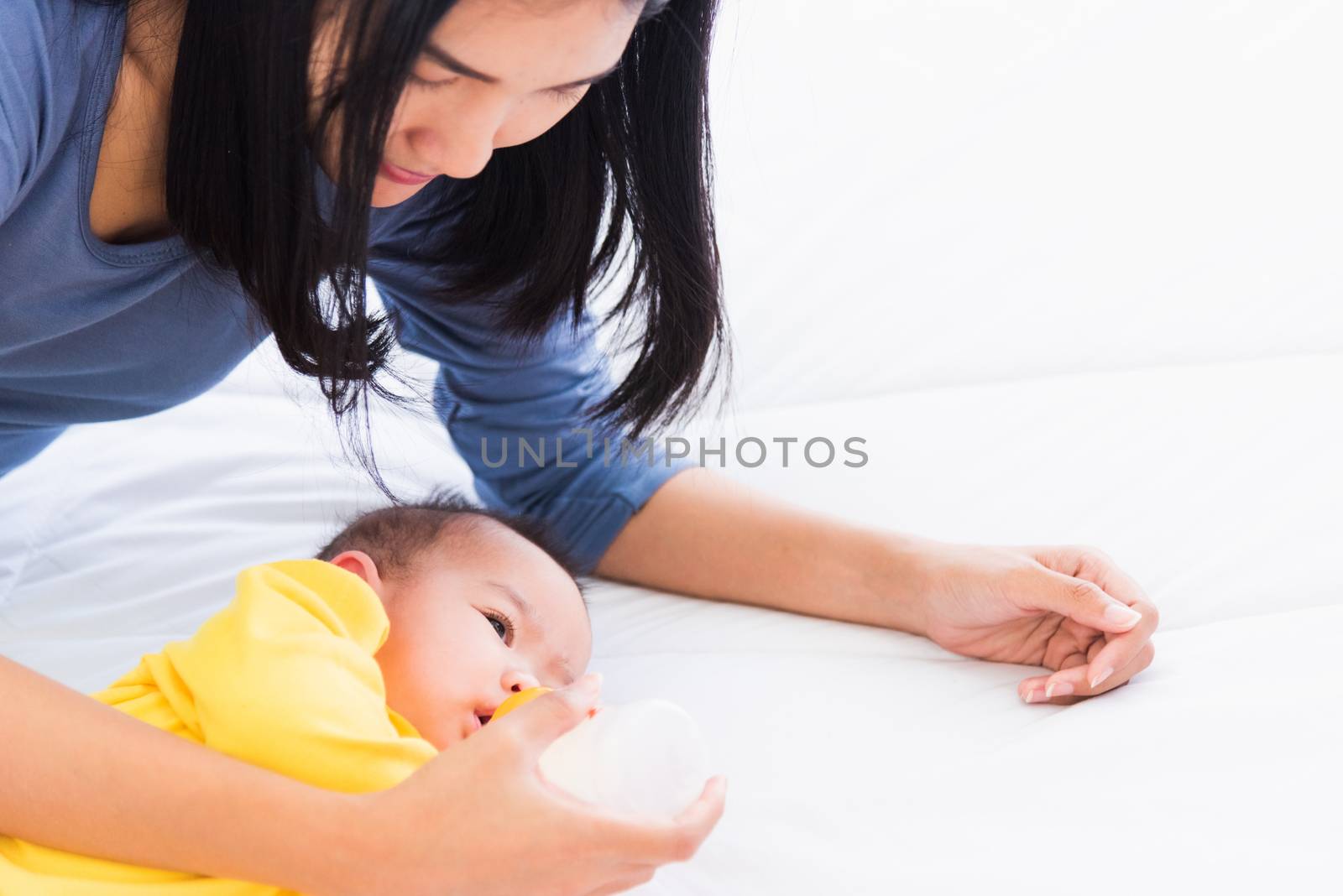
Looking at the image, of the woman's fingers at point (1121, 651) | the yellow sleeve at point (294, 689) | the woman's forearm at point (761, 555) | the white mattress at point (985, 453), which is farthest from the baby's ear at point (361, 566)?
the woman's fingers at point (1121, 651)

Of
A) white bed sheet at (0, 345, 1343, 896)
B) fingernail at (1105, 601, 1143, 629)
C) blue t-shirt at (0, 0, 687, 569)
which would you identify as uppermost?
blue t-shirt at (0, 0, 687, 569)

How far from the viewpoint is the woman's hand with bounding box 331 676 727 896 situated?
714 mm

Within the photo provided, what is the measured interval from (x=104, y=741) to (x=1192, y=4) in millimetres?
1799

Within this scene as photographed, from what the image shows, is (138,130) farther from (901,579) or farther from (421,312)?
(901,579)

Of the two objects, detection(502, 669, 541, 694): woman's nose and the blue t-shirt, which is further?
detection(502, 669, 541, 694): woman's nose

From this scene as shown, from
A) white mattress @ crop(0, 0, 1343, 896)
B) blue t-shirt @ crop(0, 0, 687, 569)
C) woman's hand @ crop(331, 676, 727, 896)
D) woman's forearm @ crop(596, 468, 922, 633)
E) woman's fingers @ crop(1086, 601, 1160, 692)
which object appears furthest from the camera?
woman's forearm @ crop(596, 468, 922, 633)

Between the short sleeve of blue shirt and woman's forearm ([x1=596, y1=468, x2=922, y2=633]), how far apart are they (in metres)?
0.03

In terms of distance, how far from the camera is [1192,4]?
6.35ft

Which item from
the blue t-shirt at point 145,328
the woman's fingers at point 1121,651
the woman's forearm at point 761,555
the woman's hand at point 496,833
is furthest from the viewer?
the woman's forearm at point 761,555

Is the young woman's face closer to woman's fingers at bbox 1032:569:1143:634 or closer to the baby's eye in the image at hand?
the baby's eye

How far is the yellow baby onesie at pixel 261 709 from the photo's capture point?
2.51 ft

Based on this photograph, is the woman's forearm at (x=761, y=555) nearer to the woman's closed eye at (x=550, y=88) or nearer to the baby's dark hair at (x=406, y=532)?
the baby's dark hair at (x=406, y=532)

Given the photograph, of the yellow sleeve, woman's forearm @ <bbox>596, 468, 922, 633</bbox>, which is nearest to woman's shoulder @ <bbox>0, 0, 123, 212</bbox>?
the yellow sleeve

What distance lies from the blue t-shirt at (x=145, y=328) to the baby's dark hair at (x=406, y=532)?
17 cm
